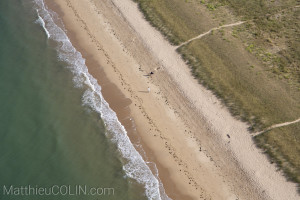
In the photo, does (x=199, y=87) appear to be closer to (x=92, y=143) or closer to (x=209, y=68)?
(x=209, y=68)

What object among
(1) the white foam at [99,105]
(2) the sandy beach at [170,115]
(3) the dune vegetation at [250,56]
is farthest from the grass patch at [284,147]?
(1) the white foam at [99,105]

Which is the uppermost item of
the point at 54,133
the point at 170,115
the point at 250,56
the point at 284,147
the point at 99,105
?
the point at 250,56

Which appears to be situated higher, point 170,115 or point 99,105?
point 170,115

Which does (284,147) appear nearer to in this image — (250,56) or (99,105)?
(250,56)

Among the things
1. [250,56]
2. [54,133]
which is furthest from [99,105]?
[250,56]

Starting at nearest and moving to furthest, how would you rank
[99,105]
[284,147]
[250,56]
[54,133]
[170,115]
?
[284,147], [54,133], [170,115], [99,105], [250,56]

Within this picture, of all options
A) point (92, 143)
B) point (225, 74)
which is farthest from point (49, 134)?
point (225, 74)

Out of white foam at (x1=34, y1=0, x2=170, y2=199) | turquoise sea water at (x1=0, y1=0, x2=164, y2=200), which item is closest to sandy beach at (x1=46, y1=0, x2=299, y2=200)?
white foam at (x1=34, y1=0, x2=170, y2=199)
